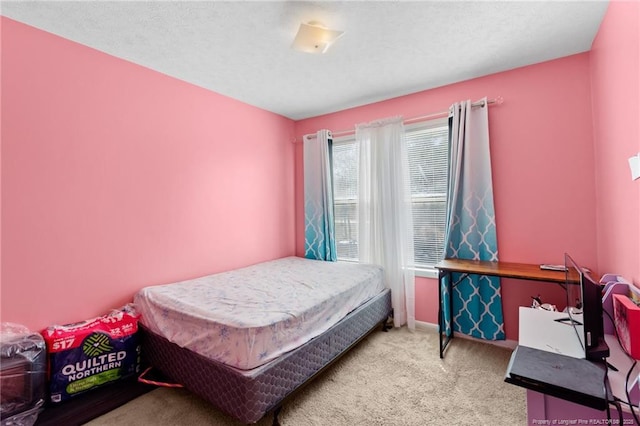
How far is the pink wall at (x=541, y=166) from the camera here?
92.0 inches

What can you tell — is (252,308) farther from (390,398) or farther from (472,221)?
(472,221)

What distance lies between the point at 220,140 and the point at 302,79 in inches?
44.1

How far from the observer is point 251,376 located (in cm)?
153

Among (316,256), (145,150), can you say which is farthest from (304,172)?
(145,150)

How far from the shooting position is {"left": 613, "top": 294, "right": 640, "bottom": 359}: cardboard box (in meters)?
1.17

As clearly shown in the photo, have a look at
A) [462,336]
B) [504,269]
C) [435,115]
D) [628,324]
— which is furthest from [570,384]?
[435,115]

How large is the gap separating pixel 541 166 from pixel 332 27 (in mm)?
2128

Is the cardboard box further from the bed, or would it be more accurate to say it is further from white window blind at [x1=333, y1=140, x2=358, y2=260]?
white window blind at [x1=333, y1=140, x2=358, y2=260]

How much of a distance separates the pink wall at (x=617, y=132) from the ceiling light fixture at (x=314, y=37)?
1.58m

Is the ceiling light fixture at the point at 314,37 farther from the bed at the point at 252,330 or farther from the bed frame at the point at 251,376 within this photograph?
the bed frame at the point at 251,376

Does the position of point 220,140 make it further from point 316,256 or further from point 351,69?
point 316,256

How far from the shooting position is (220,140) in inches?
124

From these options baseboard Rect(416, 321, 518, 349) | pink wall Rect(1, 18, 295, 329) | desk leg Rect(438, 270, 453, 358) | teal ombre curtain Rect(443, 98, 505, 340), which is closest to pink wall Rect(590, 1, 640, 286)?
teal ombre curtain Rect(443, 98, 505, 340)

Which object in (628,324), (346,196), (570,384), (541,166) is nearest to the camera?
(570,384)
